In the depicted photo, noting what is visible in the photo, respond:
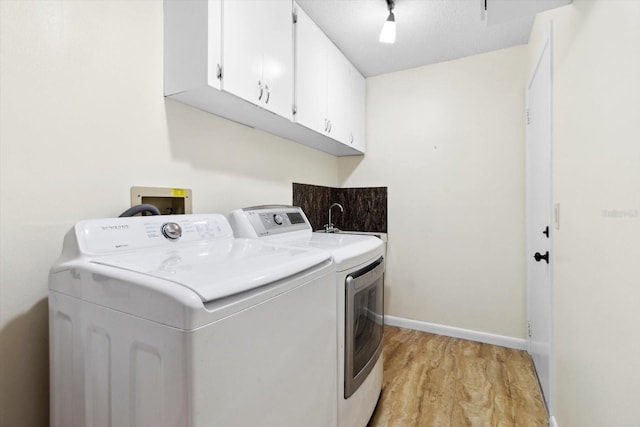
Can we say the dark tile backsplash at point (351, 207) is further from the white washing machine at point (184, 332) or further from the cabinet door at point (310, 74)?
the white washing machine at point (184, 332)

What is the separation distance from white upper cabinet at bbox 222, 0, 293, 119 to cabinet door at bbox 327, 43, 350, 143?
54 centimetres

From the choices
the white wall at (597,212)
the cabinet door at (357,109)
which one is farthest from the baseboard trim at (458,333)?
the cabinet door at (357,109)

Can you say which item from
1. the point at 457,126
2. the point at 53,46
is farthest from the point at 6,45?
the point at 457,126

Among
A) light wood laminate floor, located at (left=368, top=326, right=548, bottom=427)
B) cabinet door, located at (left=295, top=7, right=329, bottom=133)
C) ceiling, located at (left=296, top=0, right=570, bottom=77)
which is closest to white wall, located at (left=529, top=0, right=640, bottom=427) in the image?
light wood laminate floor, located at (left=368, top=326, right=548, bottom=427)

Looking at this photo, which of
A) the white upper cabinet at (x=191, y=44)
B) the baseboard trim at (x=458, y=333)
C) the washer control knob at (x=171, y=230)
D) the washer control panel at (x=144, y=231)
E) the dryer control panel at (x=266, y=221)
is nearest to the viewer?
the washer control panel at (x=144, y=231)

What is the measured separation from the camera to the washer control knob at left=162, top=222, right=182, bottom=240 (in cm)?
118

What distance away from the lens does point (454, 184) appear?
268cm

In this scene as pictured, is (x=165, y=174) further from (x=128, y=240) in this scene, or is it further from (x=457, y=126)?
(x=457, y=126)

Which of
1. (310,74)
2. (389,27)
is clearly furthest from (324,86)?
(389,27)

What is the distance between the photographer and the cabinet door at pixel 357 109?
268 cm

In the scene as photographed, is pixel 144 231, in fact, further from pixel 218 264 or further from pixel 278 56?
pixel 278 56

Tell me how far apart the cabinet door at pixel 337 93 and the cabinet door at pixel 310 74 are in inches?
3.4

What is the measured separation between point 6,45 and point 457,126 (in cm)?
278

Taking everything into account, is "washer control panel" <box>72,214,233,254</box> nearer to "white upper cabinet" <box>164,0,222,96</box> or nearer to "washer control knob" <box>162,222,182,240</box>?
"washer control knob" <box>162,222,182,240</box>
